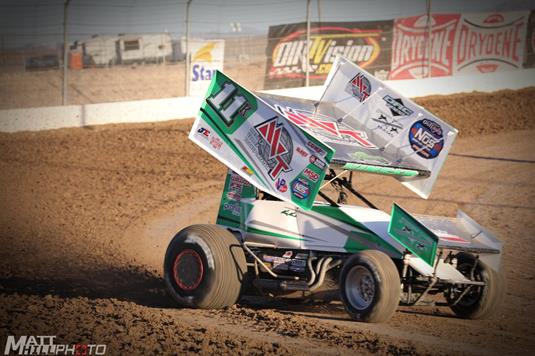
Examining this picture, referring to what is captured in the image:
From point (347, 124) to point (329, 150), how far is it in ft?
7.30

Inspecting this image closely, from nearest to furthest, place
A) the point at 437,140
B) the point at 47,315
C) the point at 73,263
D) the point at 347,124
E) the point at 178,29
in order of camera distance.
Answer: the point at 47,315 → the point at 437,140 → the point at 347,124 → the point at 73,263 → the point at 178,29

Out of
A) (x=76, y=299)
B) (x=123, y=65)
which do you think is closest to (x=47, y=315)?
(x=76, y=299)

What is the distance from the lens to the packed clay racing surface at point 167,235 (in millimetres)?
7605

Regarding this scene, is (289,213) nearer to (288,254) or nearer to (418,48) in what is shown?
(288,254)

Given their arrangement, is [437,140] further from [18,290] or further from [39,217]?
[39,217]

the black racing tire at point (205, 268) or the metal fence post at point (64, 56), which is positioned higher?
the metal fence post at point (64, 56)

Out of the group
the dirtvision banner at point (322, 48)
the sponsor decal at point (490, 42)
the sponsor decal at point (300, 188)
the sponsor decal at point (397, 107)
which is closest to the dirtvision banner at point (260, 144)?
the sponsor decal at point (300, 188)

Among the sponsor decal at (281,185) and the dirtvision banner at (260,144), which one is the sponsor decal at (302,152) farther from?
the sponsor decal at (281,185)

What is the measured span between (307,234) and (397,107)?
2.14 meters

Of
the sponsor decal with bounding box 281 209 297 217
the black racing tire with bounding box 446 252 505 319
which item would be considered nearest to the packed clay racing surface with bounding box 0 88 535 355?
the black racing tire with bounding box 446 252 505 319

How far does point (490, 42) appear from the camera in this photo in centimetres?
2564

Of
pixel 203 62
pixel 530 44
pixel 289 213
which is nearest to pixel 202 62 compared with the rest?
pixel 203 62

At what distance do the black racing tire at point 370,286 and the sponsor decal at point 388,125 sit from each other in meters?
2.11

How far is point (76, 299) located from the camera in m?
8.95
